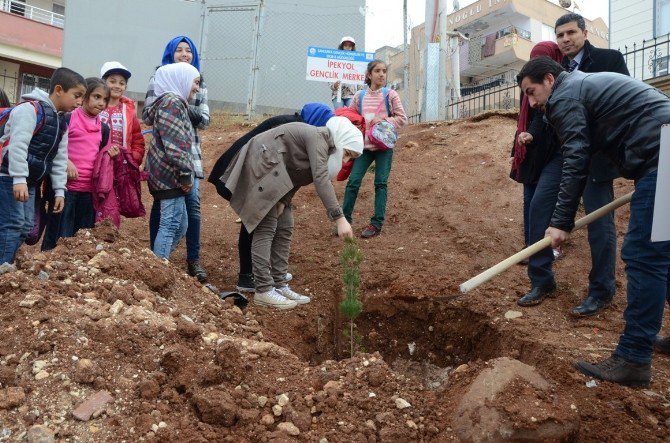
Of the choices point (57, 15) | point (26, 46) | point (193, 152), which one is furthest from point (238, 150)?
point (57, 15)

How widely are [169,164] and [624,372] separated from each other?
9.67ft

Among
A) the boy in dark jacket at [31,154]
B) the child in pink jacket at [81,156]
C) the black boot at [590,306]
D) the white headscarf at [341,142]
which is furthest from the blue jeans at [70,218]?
the black boot at [590,306]

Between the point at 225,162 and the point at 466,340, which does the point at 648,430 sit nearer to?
the point at 466,340

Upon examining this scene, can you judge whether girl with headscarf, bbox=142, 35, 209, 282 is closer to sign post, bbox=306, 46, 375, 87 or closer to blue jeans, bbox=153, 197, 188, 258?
blue jeans, bbox=153, 197, 188, 258

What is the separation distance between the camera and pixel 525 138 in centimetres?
380

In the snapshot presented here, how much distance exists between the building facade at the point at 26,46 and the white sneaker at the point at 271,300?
1980 centimetres

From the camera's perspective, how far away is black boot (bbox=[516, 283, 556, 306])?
375 cm

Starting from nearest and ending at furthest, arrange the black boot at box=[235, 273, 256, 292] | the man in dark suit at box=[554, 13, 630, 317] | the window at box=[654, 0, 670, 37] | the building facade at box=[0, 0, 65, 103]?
the man in dark suit at box=[554, 13, 630, 317], the black boot at box=[235, 273, 256, 292], the window at box=[654, 0, 670, 37], the building facade at box=[0, 0, 65, 103]

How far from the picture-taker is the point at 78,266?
3.06 meters

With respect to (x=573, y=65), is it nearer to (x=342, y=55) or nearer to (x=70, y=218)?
(x=70, y=218)

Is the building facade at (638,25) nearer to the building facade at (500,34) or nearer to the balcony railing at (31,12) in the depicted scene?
the building facade at (500,34)

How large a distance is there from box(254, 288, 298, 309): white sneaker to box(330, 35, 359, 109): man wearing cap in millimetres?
4716

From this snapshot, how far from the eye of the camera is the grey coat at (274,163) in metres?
3.68

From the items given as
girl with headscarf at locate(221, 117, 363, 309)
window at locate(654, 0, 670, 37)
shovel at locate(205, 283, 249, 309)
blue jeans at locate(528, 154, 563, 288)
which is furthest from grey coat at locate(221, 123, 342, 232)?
window at locate(654, 0, 670, 37)
